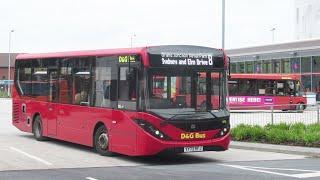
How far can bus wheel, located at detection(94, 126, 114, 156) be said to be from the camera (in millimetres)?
15672

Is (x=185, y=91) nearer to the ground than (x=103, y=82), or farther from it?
nearer to the ground

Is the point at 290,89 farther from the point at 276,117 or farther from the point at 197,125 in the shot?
the point at 197,125

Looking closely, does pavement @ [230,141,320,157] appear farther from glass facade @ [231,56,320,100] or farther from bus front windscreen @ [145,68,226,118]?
glass facade @ [231,56,320,100]

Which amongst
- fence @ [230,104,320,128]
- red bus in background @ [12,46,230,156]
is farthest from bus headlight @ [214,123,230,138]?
fence @ [230,104,320,128]

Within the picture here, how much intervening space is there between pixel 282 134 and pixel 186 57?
19.1 ft

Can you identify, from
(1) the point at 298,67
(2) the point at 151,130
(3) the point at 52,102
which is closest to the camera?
(2) the point at 151,130

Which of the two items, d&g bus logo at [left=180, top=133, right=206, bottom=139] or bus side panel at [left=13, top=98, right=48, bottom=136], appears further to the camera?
bus side panel at [left=13, top=98, right=48, bottom=136]

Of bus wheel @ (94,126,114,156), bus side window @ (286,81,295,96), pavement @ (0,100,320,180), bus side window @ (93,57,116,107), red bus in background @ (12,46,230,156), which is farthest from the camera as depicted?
bus side window @ (286,81,295,96)

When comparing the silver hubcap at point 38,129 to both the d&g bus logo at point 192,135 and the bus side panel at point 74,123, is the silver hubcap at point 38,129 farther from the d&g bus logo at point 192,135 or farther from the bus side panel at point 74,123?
the d&g bus logo at point 192,135

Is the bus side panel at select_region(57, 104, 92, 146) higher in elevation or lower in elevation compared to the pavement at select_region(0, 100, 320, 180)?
higher

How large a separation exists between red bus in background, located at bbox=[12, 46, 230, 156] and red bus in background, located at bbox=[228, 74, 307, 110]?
27.9 meters

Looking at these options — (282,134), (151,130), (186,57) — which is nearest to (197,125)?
(151,130)

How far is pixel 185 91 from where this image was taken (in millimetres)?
14656

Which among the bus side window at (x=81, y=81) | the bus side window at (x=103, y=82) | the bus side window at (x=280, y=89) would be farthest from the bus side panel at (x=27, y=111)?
the bus side window at (x=280, y=89)
